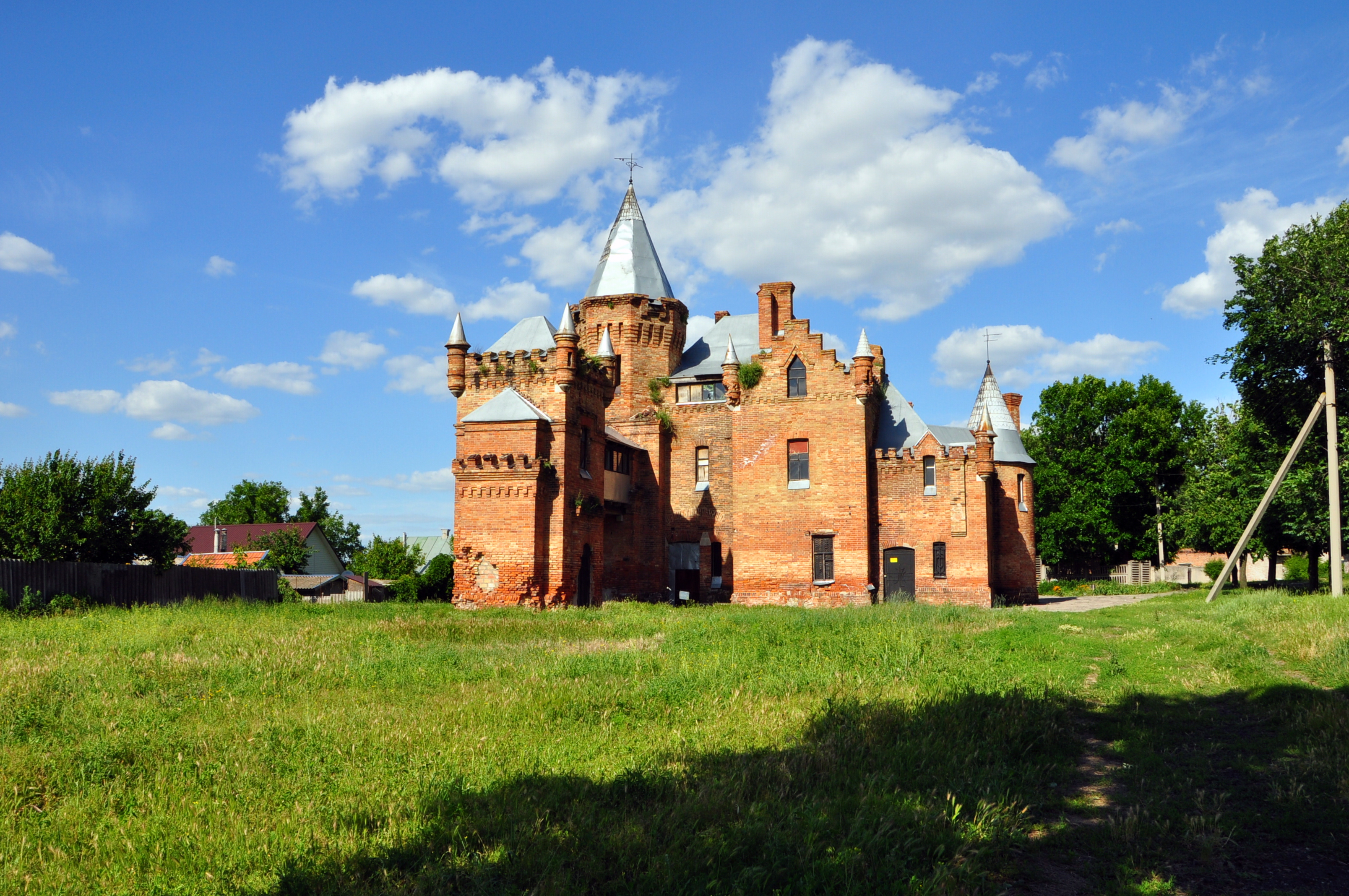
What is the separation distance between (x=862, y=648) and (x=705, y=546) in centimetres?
2120

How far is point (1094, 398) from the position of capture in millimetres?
53562

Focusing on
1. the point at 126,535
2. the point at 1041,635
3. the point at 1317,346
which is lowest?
the point at 1041,635

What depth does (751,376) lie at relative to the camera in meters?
35.1

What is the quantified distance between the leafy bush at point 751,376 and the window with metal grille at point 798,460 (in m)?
2.71

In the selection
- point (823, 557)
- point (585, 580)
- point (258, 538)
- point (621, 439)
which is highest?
point (621, 439)

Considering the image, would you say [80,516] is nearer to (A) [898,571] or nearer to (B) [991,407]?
(A) [898,571]

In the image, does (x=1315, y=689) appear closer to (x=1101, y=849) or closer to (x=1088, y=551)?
(x=1101, y=849)

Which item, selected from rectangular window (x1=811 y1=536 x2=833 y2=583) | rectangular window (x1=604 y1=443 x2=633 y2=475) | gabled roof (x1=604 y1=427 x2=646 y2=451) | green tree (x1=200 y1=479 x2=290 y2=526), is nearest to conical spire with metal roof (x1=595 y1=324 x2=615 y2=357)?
gabled roof (x1=604 y1=427 x2=646 y2=451)

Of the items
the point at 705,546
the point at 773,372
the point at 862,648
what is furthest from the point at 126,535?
the point at 862,648

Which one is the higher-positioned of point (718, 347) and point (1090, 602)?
point (718, 347)

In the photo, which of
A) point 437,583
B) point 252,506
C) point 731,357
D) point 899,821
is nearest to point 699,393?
point 731,357

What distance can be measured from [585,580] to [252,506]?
58237 millimetres

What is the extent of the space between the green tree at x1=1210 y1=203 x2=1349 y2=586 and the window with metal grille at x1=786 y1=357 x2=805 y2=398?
1434 centimetres

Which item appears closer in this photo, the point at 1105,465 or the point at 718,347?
the point at 718,347
